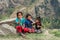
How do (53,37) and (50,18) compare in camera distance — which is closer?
(53,37)

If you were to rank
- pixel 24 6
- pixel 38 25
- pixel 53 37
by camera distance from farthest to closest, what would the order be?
pixel 24 6 < pixel 38 25 < pixel 53 37

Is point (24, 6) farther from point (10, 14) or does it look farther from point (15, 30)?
point (15, 30)

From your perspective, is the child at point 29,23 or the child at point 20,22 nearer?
the child at point 20,22

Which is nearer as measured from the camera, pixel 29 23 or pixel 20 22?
pixel 20 22

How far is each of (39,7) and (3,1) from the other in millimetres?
1005

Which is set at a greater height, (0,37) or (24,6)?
(24,6)

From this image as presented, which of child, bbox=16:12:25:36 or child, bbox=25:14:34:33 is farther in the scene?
child, bbox=25:14:34:33

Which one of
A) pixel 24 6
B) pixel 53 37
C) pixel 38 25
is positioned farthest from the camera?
pixel 24 6

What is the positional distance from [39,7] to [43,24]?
51cm

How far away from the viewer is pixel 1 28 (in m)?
6.28

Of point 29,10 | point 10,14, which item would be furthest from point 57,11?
point 10,14

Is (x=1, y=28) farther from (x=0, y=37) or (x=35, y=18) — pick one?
(x=35, y=18)

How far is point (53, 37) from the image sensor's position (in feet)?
19.8

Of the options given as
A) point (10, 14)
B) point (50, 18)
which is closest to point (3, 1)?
point (10, 14)
